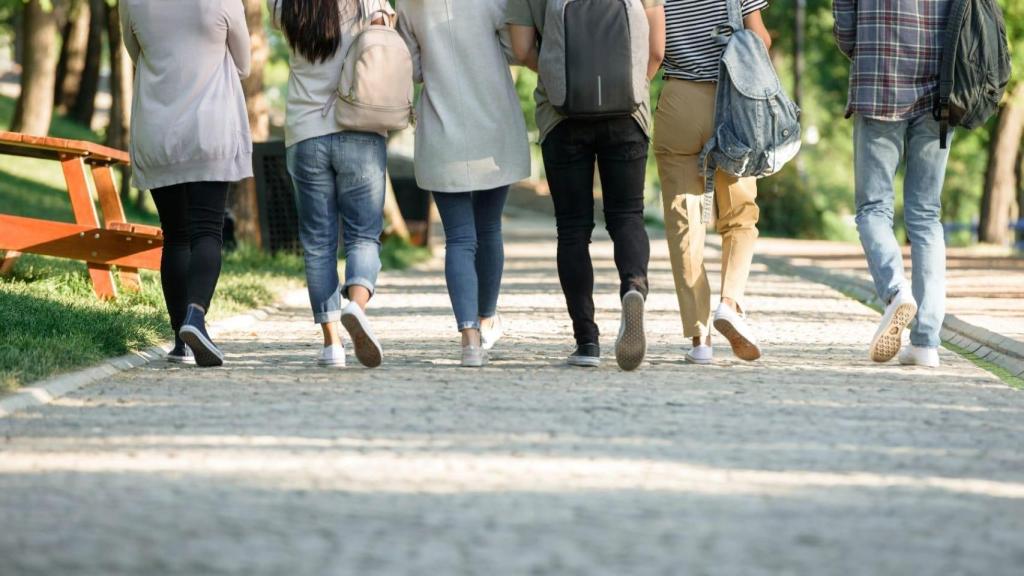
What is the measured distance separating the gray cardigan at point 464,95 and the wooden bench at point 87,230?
3.22 m

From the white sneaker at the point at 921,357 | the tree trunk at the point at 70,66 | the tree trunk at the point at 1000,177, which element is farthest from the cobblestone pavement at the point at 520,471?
the tree trunk at the point at 70,66

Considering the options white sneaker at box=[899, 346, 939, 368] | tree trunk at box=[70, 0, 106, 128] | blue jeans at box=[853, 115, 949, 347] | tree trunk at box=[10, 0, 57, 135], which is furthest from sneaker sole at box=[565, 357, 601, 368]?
tree trunk at box=[70, 0, 106, 128]

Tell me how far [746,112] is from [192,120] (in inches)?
105

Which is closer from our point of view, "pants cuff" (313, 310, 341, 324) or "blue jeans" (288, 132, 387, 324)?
"blue jeans" (288, 132, 387, 324)

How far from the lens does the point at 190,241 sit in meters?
8.00

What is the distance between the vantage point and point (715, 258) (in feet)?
70.0

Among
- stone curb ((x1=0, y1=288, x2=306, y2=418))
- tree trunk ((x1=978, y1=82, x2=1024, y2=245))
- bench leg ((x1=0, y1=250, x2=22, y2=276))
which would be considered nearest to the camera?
stone curb ((x1=0, y1=288, x2=306, y2=418))

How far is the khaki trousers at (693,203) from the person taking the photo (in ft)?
25.6

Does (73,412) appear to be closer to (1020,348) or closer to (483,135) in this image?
(483,135)

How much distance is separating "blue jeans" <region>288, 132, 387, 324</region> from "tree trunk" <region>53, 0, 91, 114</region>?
26555 mm

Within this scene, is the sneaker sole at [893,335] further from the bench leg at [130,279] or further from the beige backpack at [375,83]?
the bench leg at [130,279]

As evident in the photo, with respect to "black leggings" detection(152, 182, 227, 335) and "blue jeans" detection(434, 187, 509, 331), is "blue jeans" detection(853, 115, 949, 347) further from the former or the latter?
"black leggings" detection(152, 182, 227, 335)

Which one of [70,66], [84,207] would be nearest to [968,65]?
[84,207]

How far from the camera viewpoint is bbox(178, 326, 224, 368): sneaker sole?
7.76 m
